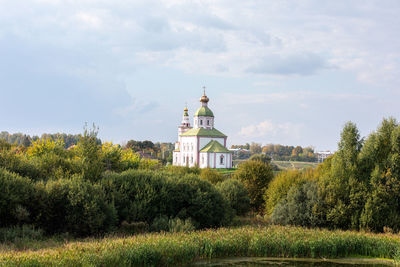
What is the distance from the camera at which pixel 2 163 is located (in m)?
22.8

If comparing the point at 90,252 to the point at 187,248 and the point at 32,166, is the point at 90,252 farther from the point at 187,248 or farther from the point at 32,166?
the point at 32,166

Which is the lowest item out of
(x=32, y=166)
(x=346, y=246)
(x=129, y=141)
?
(x=346, y=246)

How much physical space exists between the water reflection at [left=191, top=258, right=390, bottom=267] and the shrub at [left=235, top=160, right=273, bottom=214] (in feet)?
60.0

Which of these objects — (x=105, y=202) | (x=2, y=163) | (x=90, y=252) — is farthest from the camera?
(x=2, y=163)

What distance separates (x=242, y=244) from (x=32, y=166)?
1357 cm

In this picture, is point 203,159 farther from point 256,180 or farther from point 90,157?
point 90,157

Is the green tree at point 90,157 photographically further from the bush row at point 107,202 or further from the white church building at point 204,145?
the white church building at point 204,145

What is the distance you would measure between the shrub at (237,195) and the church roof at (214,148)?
52.8 m

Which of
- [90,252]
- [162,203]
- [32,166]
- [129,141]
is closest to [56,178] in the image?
[32,166]

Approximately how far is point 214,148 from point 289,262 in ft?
233

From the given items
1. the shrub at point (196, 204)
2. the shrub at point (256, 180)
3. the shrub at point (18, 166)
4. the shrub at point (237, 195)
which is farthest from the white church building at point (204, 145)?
the shrub at point (18, 166)

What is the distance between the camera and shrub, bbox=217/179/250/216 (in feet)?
105

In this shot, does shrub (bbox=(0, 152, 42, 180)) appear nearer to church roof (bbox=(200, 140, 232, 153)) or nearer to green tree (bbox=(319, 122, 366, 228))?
green tree (bbox=(319, 122, 366, 228))

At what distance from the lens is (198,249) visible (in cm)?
1589
